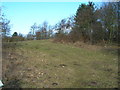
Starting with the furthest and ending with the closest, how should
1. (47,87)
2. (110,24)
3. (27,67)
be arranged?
(110,24), (27,67), (47,87)

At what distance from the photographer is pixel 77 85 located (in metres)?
4.24

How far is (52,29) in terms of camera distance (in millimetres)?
21297

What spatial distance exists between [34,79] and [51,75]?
66 centimetres

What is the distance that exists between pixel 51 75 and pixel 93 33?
1108cm

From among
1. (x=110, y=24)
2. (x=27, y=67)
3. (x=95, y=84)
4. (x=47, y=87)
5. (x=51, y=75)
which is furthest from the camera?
(x=110, y=24)

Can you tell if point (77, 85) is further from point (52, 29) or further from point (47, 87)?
point (52, 29)

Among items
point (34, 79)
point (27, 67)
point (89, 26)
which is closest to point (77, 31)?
point (89, 26)

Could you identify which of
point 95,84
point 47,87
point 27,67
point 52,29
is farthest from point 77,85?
point 52,29

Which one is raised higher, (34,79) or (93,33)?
(93,33)

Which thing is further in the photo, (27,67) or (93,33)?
(93,33)

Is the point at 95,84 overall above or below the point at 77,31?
below

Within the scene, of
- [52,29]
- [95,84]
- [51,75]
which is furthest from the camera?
[52,29]

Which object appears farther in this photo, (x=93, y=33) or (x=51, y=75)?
(x=93, y=33)

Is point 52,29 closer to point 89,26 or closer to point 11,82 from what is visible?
point 89,26
